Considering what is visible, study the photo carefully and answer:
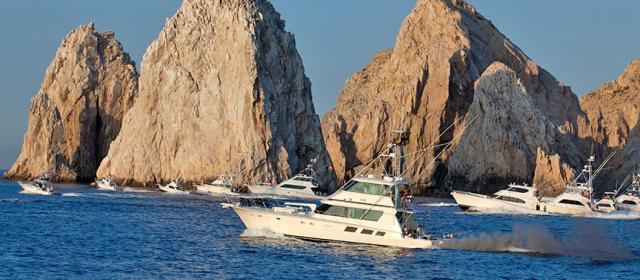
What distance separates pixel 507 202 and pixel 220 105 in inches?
2321

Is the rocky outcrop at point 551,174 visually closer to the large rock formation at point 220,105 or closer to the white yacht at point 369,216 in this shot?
the large rock formation at point 220,105

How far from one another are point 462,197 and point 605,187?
58827mm

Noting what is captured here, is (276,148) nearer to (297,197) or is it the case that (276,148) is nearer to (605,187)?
(297,197)

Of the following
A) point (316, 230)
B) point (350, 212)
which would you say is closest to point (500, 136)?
point (316, 230)

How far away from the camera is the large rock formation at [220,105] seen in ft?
509

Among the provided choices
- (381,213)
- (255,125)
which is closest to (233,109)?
(255,125)

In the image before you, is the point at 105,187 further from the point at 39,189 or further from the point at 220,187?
the point at 39,189

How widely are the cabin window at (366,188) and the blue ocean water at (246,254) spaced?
3.02m

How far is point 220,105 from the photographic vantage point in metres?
162

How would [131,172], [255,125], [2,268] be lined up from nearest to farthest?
[2,268], [255,125], [131,172]

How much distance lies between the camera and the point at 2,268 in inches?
2069

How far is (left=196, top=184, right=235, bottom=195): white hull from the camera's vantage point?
134500 millimetres

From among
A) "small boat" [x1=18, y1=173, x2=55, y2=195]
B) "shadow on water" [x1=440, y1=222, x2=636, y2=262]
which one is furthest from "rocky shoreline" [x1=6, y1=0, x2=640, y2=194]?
"shadow on water" [x1=440, y1=222, x2=636, y2=262]

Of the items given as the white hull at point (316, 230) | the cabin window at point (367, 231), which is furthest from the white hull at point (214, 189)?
the cabin window at point (367, 231)
